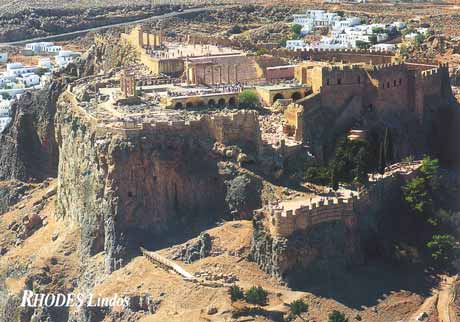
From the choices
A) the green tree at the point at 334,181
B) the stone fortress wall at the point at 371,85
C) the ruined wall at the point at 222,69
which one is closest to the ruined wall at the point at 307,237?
the green tree at the point at 334,181

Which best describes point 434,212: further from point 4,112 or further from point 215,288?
point 4,112

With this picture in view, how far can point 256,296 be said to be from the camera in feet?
143

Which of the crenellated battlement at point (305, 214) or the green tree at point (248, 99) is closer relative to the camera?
the crenellated battlement at point (305, 214)

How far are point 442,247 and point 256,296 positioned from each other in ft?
32.0

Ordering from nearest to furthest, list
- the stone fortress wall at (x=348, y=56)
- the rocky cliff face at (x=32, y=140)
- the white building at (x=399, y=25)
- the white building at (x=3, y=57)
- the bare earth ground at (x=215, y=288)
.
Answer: the bare earth ground at (x=215, y=288)
the stone fortress wall at (x=348, y=56)
the rocky cliff face at (x=32, y=140)
the white building at (x=399, y=25)
the white building at (x=3, y=57)

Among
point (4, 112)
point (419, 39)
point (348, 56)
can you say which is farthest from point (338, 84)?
point (419, 39)

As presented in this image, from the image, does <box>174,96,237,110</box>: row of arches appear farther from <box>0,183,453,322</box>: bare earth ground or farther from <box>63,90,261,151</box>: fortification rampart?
<box>0,183,453,322</box>: bare earth ground

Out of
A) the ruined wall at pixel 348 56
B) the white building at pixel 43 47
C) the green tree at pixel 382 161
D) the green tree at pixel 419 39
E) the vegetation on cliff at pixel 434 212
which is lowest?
the white building at pixel 43 47

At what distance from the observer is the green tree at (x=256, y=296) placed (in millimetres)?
43688

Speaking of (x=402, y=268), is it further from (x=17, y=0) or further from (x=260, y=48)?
(x=17, y=0)

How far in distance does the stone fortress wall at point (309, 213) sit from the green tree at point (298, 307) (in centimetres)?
327

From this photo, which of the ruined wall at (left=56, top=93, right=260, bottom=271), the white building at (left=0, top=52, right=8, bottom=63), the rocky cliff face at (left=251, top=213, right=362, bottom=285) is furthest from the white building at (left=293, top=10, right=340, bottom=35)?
the rocky cliff face at (left=251, top=213, right=362, bottom=285)

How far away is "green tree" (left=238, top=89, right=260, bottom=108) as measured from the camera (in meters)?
56.6

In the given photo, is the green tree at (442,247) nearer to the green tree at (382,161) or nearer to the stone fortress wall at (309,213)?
the stone fortress wall at (309,213)
